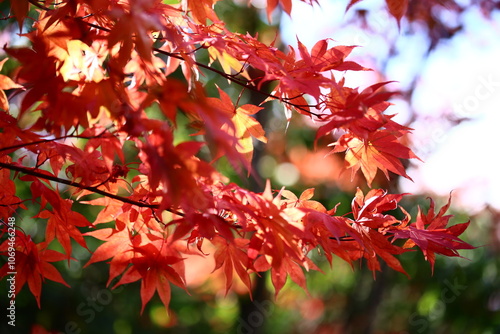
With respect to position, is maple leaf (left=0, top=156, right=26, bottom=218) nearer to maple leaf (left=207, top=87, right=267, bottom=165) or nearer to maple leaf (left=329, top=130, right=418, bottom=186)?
maple leaf (left=207, top=87, right=267, bottom=165)

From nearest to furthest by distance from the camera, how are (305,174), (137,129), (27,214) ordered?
(137,129)
(27,214)
(305,174)

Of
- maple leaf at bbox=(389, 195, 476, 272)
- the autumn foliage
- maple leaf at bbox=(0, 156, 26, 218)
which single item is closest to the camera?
the autumn foliage

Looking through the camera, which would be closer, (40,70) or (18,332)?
(40,70)

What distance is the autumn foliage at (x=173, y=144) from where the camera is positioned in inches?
29.8

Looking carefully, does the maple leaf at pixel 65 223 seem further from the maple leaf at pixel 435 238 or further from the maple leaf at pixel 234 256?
the maple leaf at pixel 435 238

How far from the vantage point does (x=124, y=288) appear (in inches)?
153

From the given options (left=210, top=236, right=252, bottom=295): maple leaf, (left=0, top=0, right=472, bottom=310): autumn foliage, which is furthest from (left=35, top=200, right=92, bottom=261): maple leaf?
(left=210, top=236, right=252, bottom=295): maple leaf

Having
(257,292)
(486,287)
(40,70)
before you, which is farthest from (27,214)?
(486,287)

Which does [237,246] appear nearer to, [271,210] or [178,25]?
[271,210]

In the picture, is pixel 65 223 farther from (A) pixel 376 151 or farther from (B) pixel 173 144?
(A) pixel 376 151

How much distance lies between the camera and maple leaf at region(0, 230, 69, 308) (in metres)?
1.18

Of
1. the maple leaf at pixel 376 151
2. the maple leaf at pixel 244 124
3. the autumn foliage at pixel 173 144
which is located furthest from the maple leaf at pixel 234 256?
the maple leaf at pixel 376 151

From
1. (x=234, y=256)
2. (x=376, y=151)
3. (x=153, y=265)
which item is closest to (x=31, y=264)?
(x=153, y=265)

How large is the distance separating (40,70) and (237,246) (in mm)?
510
